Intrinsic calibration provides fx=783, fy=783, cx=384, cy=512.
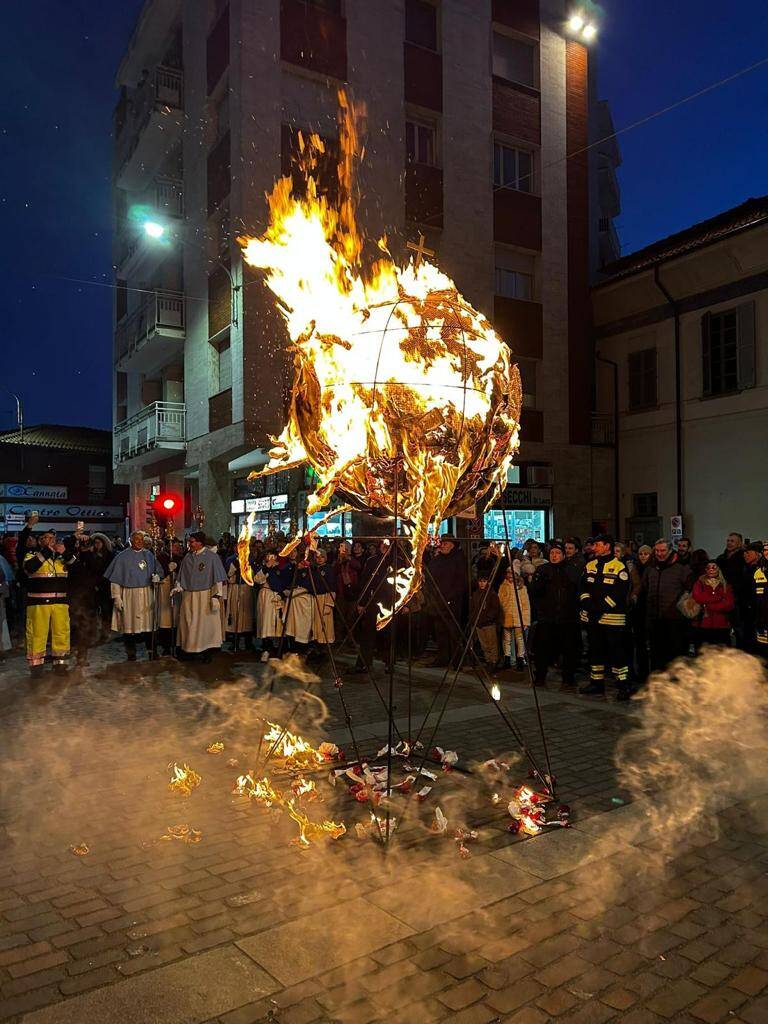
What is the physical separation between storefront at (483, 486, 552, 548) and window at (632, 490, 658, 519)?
8.22 feet

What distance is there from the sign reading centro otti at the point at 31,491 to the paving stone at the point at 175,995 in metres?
46.0

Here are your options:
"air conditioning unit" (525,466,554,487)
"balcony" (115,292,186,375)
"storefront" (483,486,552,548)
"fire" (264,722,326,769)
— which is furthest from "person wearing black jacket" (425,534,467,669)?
"balcony" (115,292,186,375)

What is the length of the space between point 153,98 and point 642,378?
54.7ft

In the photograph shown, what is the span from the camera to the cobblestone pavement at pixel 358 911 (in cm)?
320

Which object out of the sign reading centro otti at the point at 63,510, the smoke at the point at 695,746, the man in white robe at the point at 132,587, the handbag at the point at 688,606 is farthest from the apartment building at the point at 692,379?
the sign reading centro otti at the point at 63,510

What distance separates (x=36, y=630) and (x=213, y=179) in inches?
586

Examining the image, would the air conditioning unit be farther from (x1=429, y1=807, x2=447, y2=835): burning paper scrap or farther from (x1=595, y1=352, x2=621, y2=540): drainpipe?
(x1=429, y1=807, x2=447, y2=835): burning paper scrap

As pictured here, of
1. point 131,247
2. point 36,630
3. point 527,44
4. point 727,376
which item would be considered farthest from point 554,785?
point 131,247

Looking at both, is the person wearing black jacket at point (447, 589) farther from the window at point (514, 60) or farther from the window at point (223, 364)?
the window at point (514, 60)

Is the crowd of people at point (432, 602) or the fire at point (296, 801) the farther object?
the crowd of people at point (432, 602)

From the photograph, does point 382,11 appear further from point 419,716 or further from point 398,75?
point 419,716

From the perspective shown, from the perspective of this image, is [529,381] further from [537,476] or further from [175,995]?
[175,995]

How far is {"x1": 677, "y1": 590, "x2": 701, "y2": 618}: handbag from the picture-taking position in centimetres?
927

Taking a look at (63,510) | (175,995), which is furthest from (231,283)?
(63,510)
